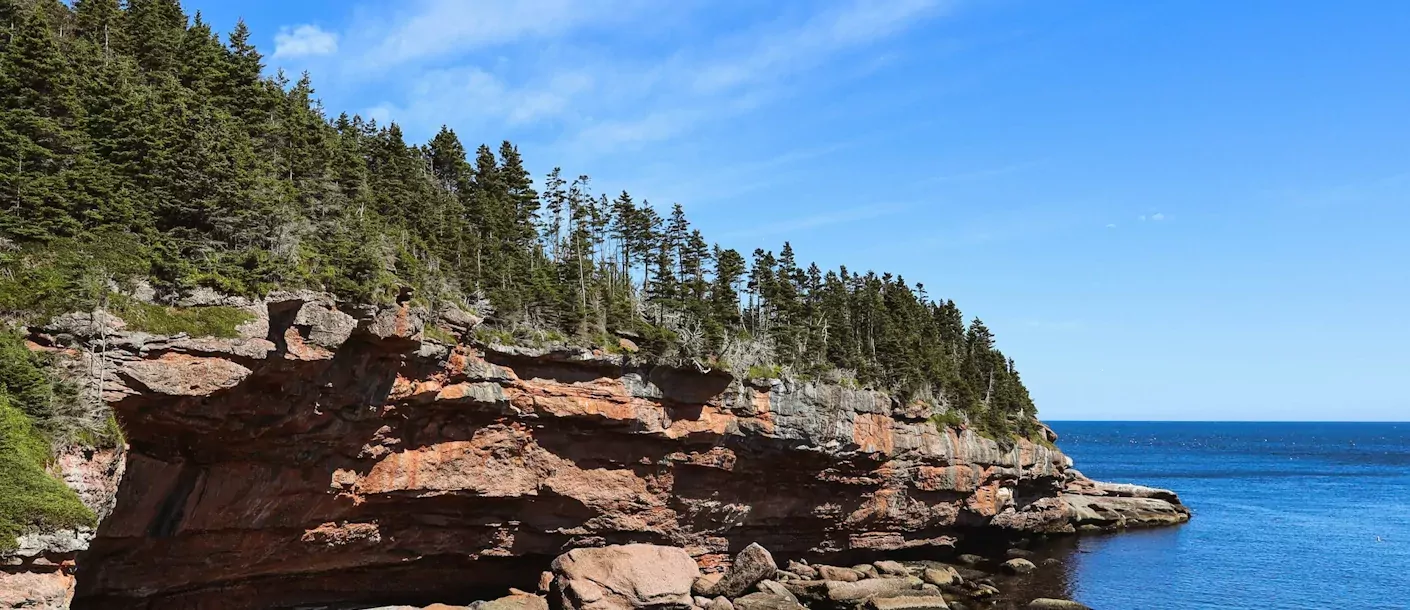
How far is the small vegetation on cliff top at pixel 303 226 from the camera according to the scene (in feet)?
85.0

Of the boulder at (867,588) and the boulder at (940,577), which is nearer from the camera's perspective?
the boulder at (867,588)

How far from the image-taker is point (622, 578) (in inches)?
1543

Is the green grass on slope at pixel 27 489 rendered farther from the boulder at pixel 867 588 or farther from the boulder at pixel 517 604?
the boulder at pixel 867 588

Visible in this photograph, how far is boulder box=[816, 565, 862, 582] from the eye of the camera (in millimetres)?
47000

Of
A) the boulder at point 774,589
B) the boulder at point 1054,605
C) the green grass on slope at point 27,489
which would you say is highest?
the green grass on slope at point 27,489

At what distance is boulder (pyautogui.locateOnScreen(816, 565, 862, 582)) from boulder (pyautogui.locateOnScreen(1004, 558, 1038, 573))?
34.8 feet

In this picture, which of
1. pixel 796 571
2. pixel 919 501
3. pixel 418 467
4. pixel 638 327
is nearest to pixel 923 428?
pixel 919 501

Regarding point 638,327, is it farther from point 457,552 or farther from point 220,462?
point 220,462

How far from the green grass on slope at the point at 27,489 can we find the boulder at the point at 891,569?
38179mm

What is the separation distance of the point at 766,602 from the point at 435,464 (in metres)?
16.9

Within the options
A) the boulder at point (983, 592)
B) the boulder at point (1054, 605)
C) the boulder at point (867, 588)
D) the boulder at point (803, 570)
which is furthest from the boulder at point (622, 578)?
the boulder at point (1054, 605)

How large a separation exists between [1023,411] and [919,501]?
62.5ft

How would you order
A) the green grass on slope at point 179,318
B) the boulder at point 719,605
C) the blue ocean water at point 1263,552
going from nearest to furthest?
1. the green grass on slope at point 179,318
2. the boulder at point 719,605
3. the blue ocean water at point 1263,552

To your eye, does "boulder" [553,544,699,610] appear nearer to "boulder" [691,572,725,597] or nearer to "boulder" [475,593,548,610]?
"boulder" [475,593,548,610]
